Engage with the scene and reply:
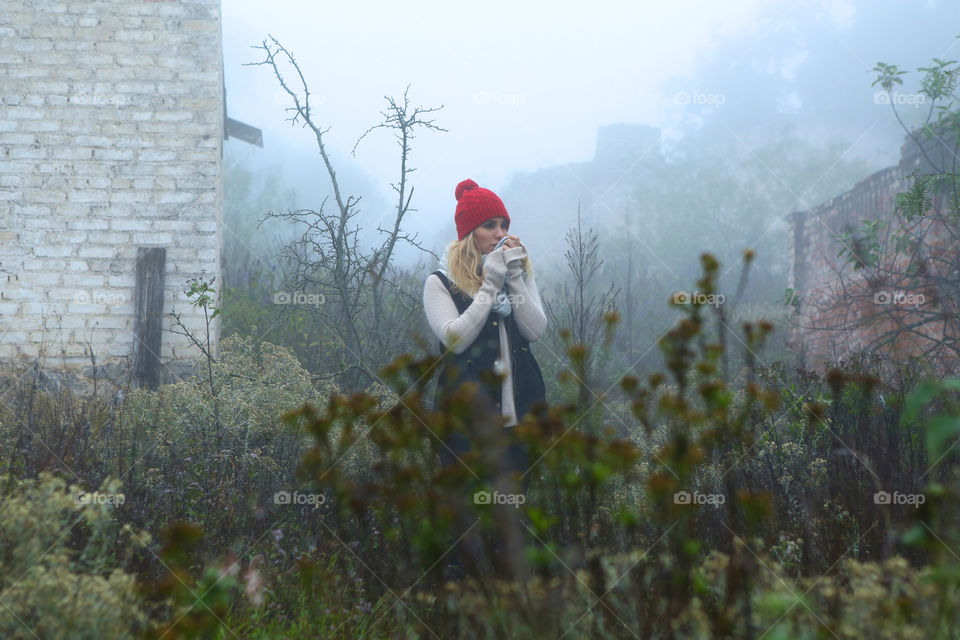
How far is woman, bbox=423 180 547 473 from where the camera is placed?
277 cm

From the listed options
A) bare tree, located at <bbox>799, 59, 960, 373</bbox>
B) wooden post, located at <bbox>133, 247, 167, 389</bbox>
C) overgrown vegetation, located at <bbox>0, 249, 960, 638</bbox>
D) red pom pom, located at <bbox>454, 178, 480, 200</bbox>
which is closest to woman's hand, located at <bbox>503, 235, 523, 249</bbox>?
red pom pom, located at <bbox>454, 178, 480, 200</bbox>

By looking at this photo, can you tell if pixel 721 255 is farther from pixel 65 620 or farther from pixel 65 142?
pixel 65 620

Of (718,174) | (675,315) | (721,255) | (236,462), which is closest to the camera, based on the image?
(236,462)

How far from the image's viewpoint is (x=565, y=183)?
3575cm

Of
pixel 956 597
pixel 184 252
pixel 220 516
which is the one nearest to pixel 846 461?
pixel 956 597

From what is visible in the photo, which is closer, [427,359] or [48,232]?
[427,359]

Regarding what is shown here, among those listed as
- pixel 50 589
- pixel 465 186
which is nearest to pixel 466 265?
pixel 465 186

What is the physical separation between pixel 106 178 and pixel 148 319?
1.38 metres

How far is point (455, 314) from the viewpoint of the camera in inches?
114

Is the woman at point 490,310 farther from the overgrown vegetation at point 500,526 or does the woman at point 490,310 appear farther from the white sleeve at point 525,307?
the overgrown vegetation at point 500,526

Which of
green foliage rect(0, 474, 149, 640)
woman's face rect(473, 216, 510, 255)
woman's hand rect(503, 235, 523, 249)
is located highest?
woman's face rect(473, 216, 510, 255)

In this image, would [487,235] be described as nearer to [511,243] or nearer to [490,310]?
[511,243]

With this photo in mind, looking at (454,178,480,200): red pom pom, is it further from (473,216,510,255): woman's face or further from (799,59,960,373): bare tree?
(799,59,960,373): bare tree

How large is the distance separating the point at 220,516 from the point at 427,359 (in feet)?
5.40
